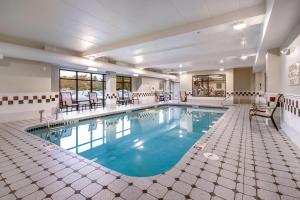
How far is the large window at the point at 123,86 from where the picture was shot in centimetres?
1060

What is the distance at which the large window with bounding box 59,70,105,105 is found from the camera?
24.7 ft

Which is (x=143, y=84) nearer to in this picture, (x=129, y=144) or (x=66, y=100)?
(x=66, y=100)

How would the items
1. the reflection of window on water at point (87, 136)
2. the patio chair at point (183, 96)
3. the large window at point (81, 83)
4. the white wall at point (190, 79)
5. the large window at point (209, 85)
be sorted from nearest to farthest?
the reflection of window on water at point (87, 136)
the large window at point (81, 83)
the white wall at point (190, 79)
the large window at point (209, 85)
the patio chair at point (183, 96)

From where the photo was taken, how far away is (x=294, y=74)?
2.84m

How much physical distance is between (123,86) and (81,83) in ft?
10.1

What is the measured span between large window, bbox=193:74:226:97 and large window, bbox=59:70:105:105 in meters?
6.74

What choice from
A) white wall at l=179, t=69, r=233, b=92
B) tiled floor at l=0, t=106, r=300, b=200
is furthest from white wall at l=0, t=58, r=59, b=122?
white wall at l=179, t=69, r=233, b=92

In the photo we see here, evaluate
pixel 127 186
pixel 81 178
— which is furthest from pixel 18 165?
pixel 127 186

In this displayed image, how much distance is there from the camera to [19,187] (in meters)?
1.65

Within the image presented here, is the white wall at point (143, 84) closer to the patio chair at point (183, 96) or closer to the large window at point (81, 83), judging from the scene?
the patio chair at point (183, 96)

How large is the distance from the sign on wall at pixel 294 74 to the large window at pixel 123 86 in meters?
8.73

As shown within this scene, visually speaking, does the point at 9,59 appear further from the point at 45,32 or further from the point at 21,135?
the point at 21,135

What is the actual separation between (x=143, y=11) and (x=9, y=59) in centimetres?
478

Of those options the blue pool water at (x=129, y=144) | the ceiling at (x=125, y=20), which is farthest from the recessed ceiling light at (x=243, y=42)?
the blue pool water at (x=129, y=144)
